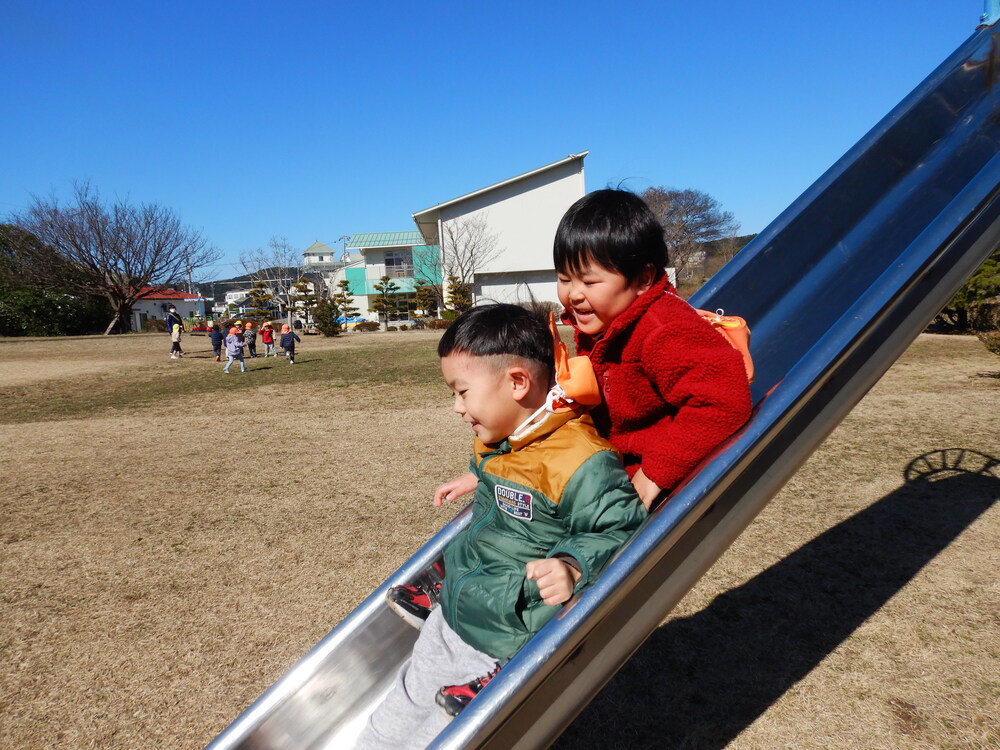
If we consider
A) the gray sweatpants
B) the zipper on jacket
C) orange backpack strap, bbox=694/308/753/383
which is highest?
orange backpack strap, bbox=694/308/753/383

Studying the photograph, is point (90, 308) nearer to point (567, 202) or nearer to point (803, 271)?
point (567, 202)

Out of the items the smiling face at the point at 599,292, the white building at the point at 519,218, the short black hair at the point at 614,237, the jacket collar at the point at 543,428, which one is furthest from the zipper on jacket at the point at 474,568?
the white building at the point at 519,218

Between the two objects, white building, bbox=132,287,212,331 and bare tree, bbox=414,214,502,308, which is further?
white building, bbox=132,287,212,331

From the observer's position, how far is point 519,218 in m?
34.3

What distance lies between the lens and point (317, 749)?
2.40 meters

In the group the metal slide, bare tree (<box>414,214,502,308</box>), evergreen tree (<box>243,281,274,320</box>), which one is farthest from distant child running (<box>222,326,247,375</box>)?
evergreen tree (<box>243,281,274,320</box>)

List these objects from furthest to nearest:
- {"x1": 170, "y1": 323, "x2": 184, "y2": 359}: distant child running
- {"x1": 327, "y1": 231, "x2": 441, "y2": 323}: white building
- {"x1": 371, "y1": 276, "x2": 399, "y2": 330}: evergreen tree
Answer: {"x1": 327, "y1": 231, "x2": 441, "y2": 323}: white building, {"x1": 371, "y1": 276, "x2": 399, "y2": 330}: evergreen tree, {"x1": 170, "y1": 323, "x2": 184, "y2": 359}: distant child running

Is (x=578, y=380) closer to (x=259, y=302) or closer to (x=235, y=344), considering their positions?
(x=235, y=344)

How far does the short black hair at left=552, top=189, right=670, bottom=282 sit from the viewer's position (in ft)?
6.25

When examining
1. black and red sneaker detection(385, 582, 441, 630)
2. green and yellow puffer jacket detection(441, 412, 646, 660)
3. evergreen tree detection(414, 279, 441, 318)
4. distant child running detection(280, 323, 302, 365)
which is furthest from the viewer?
evergreen tree detection(414, 279, 441, 318)

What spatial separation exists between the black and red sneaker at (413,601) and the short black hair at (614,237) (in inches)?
50.5

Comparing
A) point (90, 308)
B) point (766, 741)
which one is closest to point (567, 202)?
point (90, 308)

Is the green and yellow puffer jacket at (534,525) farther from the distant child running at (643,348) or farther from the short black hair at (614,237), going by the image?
the short black hair at (614,237)

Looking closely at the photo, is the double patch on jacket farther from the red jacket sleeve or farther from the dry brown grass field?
the dry brown grass field
